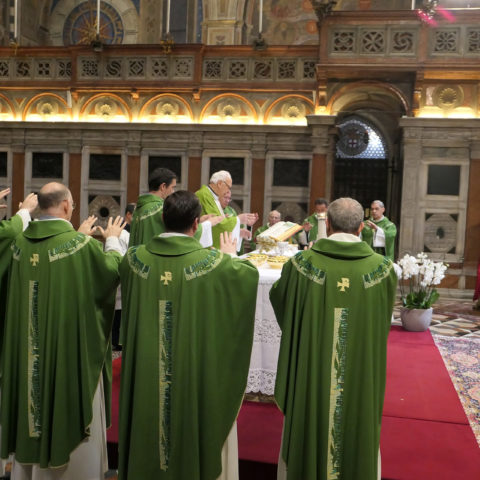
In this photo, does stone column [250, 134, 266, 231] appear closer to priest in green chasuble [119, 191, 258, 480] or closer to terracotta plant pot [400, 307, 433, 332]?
terracotta plant pot [400, 307, 433, 332]

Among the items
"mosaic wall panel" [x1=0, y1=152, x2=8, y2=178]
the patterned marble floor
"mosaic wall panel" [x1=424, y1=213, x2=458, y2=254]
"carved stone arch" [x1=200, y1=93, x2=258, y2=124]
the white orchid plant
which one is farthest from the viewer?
"mosaic wall panel" [x1=0, y1=152, x2=8, y2=178]

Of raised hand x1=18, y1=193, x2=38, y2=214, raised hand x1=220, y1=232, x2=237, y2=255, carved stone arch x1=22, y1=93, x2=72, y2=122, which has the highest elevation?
carved stone arch x1=22, y1=93, x2=72, y2=122

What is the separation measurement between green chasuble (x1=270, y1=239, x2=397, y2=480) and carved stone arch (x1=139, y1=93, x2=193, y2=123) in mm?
9374

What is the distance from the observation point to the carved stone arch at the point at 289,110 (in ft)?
37.1

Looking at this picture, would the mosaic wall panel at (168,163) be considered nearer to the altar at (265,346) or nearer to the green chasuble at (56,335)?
the altar at (265,346)

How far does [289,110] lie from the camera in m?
11.4

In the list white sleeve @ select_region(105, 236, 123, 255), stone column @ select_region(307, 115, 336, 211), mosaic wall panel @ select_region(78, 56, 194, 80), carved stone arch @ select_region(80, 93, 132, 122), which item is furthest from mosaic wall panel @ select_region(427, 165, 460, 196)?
white sleeve @ select_region(105, 236, 123, 255)

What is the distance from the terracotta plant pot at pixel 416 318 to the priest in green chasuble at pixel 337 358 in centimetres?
474

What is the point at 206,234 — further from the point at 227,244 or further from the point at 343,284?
the point at 343,284

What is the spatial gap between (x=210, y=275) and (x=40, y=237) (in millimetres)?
1009

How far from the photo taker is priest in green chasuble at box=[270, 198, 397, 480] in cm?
282

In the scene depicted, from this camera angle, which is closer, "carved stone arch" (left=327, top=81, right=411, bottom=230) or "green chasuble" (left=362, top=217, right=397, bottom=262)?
"green chasuble" (left=362, top=217, right=397, bottom=262)

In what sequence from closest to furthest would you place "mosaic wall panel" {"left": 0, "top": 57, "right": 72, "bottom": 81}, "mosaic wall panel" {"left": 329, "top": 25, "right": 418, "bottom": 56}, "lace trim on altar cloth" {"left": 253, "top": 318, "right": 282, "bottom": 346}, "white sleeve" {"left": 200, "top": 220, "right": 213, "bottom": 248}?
"lace trim on altar cloth" {"left": 253, "top": 318, "right": 282, "bottom": 346} < "white sleeve" {"left": 200, "top": 220, "right": 213, "bottom": 248} < "mosaic wall panel" {"left": 329, "top": 25, "right": 418, "bottom": 56} < "mosaic wall panel" {"left": 0, "top": 57, "right": 72, "bottom": 81}

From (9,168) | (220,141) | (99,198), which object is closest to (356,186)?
(220,141)
